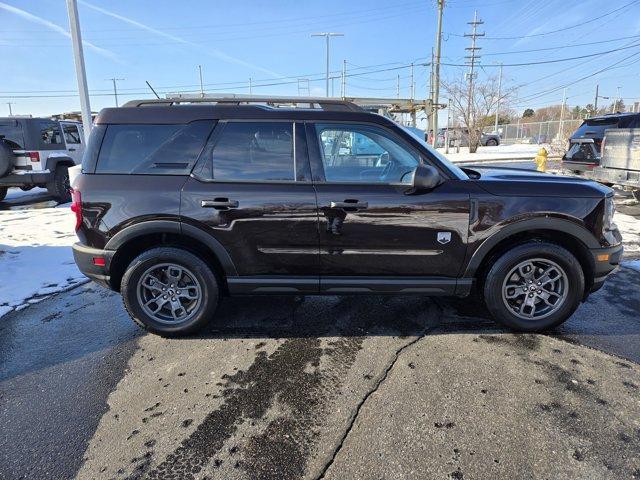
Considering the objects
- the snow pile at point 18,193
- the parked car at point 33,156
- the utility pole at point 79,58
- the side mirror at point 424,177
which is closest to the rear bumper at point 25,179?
the parked car at point 33,156

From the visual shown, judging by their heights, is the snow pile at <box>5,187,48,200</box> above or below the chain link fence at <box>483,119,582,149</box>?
below

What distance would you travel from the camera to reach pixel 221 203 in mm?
3359

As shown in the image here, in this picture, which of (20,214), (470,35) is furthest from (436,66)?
(20,214)

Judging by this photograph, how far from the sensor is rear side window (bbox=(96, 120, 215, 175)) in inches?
135

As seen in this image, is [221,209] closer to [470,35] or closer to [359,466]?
[359,466]

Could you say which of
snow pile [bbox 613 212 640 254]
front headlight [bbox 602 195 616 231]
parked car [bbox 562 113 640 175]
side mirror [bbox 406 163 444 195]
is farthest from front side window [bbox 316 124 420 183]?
parked car [bbox 562 113 640 175]

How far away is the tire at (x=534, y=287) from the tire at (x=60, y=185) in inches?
421

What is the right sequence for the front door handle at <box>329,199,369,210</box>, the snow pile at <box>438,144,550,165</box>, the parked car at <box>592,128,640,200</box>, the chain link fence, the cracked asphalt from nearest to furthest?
the cracked asphalt, the front door handle at <box>329,199,369,210</box>, the parked car at <box>592,128,640,200</box>, the snow pile at <box>438,144,550,165</box>, the chain link fence

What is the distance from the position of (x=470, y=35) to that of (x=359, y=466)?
50.7 metres

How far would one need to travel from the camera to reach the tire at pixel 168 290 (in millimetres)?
3520

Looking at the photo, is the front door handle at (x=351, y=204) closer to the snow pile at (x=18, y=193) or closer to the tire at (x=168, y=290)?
the tire at (x=168, y=290)

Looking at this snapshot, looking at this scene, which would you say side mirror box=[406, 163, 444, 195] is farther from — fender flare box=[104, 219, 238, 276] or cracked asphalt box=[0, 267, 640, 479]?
fender flare box=[104, 219, 238, 276]

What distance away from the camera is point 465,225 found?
3.36 m

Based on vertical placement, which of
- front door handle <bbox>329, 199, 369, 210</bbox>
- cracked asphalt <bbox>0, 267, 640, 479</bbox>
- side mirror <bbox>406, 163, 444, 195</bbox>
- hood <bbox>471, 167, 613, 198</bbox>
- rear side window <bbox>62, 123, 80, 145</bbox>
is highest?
rear side window <bbox>62, 123, 80, 145</bbox>
